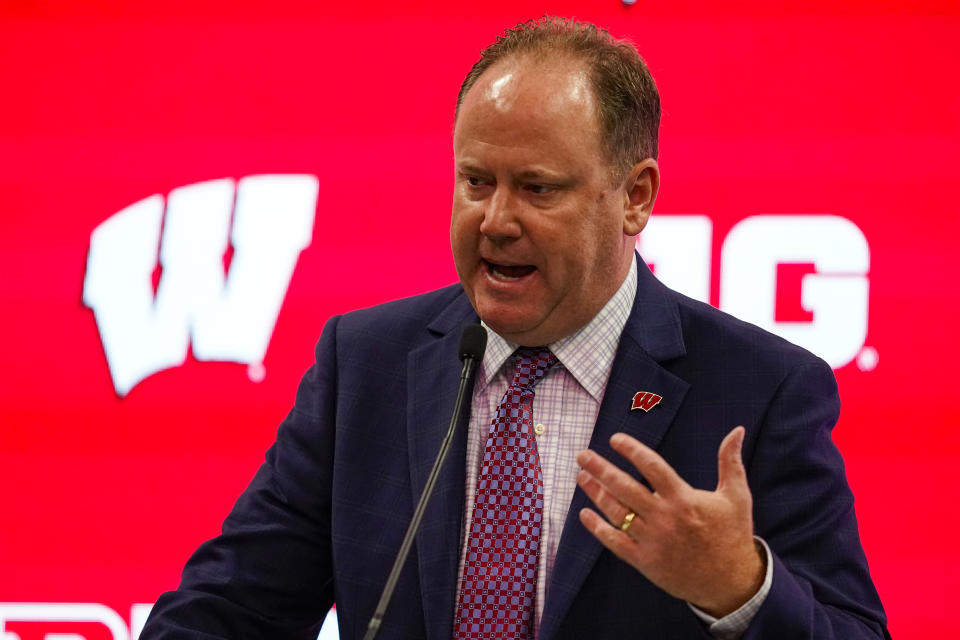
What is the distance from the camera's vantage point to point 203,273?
316 centimetres

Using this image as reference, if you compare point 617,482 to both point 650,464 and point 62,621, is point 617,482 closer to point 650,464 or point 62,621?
point 650,464

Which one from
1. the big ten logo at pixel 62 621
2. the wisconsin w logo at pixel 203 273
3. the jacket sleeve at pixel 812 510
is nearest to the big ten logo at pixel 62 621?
the big ten logo at pixel 62 621

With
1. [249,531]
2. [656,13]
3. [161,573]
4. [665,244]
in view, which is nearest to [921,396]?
[665,244]

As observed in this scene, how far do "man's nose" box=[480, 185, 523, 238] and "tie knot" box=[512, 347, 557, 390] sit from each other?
0.26 meters

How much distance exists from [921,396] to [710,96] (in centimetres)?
94

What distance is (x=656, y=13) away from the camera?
10.2ft

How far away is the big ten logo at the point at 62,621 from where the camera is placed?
10.3 feet

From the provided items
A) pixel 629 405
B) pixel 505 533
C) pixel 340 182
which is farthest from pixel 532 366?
pixel 340 182

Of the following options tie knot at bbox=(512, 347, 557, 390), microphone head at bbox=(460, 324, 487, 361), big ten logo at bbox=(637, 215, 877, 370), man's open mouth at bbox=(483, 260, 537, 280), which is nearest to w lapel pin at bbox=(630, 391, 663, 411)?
tie knot at bbox=(512, 347, 557, 390)

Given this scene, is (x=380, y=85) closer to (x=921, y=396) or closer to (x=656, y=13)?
(x=656, y=13)

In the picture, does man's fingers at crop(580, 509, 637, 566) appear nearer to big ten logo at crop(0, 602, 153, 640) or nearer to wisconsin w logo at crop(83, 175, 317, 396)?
wisconsin w logo at crop(83, 175, 317, 396)

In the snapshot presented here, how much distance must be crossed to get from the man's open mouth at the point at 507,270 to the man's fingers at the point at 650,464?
0.52 m

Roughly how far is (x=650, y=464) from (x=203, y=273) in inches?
76.5

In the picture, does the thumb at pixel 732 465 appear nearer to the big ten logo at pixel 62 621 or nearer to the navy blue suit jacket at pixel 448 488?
the navy blue suit jacket at pixel 448 488
